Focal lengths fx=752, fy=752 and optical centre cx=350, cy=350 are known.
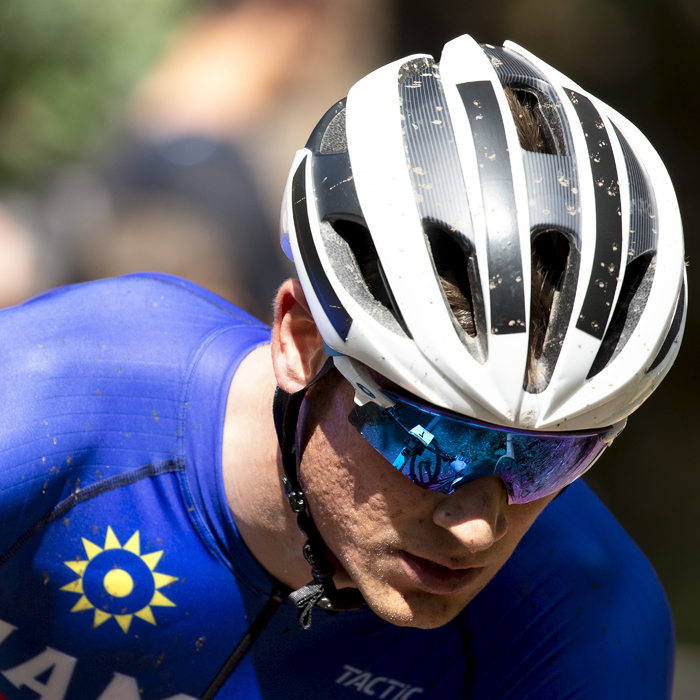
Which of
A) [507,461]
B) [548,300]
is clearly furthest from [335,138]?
[507,461]

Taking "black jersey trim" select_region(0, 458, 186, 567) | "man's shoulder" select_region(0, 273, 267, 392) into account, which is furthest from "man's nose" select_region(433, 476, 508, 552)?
"man's shoulder" select_region(0, 273, 267, 392)

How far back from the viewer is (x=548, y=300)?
1539 mm

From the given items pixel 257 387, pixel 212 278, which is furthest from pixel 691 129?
pixel 257 387

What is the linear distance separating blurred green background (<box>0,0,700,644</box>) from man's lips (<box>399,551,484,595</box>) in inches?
164

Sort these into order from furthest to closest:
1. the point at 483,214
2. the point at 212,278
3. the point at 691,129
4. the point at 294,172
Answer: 1. the point at 691,129
2. the point at 212,278
3. the point at 294,172
4. the point at 483,214

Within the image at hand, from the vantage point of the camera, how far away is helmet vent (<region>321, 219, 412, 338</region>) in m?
1.52

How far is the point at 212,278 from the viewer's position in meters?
4.65

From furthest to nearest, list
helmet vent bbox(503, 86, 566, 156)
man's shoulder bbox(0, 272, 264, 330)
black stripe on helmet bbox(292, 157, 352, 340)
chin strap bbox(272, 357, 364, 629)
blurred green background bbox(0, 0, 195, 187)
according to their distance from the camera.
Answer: blurred green background bbox(0, 0, 195, 187) < man's shoulder bbox(0, 272, 264, 330) < chin strap bbox(272, 357, 364, 629) < helmet vent bbox(503, 86, 566, 156) < black stripe on helmet bbox(292, 157, 352, 340)

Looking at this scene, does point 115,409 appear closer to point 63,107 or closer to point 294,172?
point 294,172

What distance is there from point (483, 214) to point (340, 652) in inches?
54.3

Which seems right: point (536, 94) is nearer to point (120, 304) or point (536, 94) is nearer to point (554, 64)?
point (120, 304)

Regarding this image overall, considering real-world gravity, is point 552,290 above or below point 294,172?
below

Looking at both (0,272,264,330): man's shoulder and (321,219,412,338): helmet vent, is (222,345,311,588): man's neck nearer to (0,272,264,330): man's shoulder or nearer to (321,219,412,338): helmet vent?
(0,272,264,330): man's shoulder

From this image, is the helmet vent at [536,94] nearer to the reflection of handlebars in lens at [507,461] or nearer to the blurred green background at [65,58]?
the reflection of handlebars in lens at [507,461]
